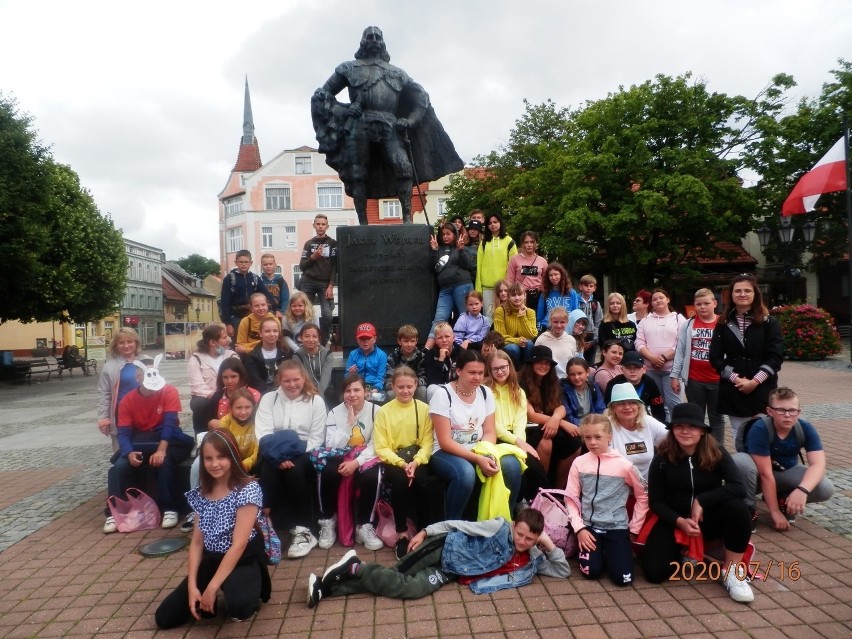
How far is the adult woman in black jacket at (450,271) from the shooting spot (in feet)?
23.9

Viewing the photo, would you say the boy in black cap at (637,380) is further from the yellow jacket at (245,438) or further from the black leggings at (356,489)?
the yellow jacket at (245,438)

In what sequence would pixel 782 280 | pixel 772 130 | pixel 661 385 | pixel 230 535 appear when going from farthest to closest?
1. pixel 782 280
2. pixel 772 130
3. pixel 661 385
4. pixel 230 535

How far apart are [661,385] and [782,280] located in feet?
104

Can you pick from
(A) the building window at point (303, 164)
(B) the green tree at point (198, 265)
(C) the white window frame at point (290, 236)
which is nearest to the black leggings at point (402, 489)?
(C) the white window frame at point (290, 236)

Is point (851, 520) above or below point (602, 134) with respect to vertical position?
below

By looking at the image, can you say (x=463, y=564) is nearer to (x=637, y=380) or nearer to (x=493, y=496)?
(x=493, y=496)

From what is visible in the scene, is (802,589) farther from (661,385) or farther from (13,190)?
(13,190)

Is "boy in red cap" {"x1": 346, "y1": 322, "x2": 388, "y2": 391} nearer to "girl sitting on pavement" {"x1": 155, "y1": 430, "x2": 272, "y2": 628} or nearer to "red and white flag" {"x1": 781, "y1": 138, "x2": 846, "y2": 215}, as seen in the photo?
"girl sitting on pavement" {"x1": 155, "y1": 430, "x2": 272, "y2": 628}

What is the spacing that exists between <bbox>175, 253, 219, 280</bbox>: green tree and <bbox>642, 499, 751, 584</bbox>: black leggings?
10701cm

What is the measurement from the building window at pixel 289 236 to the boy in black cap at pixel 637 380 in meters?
43.6

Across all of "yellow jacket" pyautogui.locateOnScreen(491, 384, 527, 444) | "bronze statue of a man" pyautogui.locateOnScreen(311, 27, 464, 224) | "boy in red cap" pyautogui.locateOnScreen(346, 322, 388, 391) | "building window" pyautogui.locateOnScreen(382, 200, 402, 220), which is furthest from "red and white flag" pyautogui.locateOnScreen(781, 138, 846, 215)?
"building window" pyautogui.locateOnScreen(382, 200, 402, 220)

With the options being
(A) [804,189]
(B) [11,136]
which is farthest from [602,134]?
(B) [11,136]

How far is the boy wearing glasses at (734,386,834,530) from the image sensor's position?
4.50m

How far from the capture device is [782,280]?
33.0 meters
